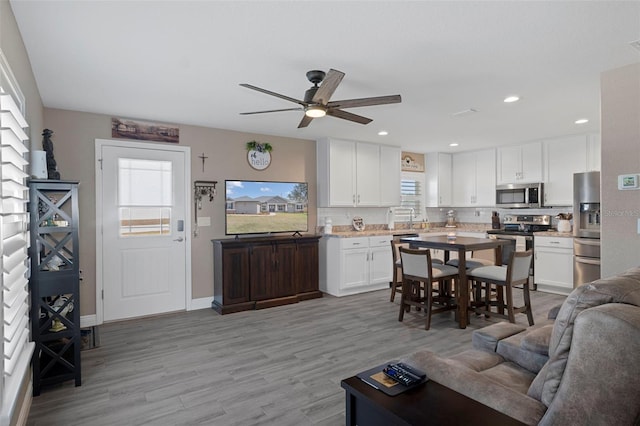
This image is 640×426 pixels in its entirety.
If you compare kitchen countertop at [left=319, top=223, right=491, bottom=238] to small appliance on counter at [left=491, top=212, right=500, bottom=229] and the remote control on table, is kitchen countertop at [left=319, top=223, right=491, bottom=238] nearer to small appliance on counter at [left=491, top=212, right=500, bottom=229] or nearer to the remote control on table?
small appliance on counter at [left=491, top=212, right=500, bottom=229]

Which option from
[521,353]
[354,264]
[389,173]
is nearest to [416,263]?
[354,264]

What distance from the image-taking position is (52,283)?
8.76 feet

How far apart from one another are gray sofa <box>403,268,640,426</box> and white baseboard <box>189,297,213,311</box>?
12.9 ft

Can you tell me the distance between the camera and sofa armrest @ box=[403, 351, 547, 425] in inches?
48.7

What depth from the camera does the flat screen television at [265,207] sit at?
498 centimetres

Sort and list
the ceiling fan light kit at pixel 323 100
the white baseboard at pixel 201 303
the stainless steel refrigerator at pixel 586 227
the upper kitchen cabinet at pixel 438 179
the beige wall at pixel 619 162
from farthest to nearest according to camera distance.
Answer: the upper kitchen cabinet at pixel 438 179 < the stainless steel refrigerator at pixel 586 227 < the white baseboard at pixel 201 303 < the beige wall at pixel 619 162 < the ceiling fan light kit at pixel 323 100

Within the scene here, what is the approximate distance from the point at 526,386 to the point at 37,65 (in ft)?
13.0

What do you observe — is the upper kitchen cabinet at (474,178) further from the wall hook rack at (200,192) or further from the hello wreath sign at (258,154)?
the wall hook rack at (200,192)

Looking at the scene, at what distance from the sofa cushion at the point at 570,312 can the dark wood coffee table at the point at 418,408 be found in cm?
18

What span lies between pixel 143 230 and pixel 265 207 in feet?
5.29

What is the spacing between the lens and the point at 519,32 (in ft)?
7.84

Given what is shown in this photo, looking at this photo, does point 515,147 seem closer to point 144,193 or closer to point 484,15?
point 484,15

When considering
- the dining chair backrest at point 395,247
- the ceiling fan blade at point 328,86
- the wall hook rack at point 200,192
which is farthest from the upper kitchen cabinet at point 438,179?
the ceiling fan blade at point 328,86

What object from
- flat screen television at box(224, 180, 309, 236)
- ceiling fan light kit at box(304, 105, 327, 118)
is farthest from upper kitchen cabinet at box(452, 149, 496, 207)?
ceiling fan light kit at box(304, 105, 327, 118)
